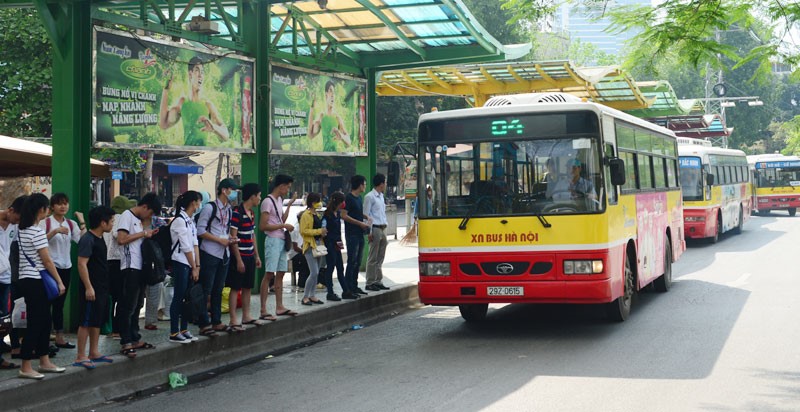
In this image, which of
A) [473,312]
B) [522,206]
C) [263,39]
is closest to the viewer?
[522,206]

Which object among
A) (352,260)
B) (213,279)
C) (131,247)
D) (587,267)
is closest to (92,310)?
(131,247)

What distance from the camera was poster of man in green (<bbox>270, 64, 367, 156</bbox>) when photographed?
46.0 ft

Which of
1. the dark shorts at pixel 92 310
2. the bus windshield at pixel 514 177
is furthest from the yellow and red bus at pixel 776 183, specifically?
the dark shorts at pixel 92 310

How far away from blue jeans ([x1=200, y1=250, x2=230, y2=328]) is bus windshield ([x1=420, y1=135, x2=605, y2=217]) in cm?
244

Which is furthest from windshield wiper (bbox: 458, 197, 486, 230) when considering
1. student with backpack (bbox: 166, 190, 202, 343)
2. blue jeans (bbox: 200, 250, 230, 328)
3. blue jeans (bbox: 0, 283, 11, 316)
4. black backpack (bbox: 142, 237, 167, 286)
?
blue jeans (bbox: 0, 283, 11, 316)

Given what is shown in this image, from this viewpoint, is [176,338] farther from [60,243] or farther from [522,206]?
[522,206]

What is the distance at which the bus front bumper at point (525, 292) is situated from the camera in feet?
Result: 32.8

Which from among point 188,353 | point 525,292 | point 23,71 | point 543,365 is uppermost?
point 23,71

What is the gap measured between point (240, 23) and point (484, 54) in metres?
4.60

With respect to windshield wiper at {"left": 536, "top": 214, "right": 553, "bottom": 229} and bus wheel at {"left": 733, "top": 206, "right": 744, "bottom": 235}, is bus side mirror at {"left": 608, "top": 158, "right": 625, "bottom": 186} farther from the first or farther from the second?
bus wheel at {"left": 733, "top": 206, "right": 744, "bottom": 235}

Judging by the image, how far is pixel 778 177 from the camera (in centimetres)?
4056

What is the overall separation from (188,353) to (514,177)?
158 inches

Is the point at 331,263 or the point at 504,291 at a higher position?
the point at 331,263

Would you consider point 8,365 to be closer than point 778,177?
Yes
